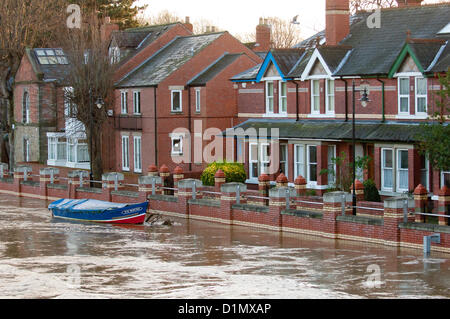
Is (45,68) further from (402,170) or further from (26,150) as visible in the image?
(402,170)

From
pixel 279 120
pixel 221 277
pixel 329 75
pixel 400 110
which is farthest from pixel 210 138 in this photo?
pixel 221 277

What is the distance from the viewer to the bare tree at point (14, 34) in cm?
6506

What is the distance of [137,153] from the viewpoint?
56.4 meters

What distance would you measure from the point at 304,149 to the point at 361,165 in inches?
198

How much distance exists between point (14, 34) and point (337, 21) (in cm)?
2821

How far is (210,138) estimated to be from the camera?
5400cm

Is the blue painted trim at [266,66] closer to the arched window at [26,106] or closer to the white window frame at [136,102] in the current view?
the white window frame at [136,102]

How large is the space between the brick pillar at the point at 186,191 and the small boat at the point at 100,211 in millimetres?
2069

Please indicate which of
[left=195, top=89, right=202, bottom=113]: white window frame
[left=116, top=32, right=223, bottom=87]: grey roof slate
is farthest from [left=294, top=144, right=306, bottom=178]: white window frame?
[left=116, top=32, right=223, bottom=87]: grey roof slate

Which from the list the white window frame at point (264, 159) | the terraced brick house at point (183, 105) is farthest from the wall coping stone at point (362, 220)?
the terraced brick house at point (183, 105)

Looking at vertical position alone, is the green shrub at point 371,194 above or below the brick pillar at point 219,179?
below

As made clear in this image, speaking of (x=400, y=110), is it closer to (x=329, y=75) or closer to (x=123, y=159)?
(x=329, y=75)

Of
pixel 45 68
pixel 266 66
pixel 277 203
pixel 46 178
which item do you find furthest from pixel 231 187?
pixel 45 68

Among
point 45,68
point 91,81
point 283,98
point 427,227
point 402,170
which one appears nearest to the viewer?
point 427,227
